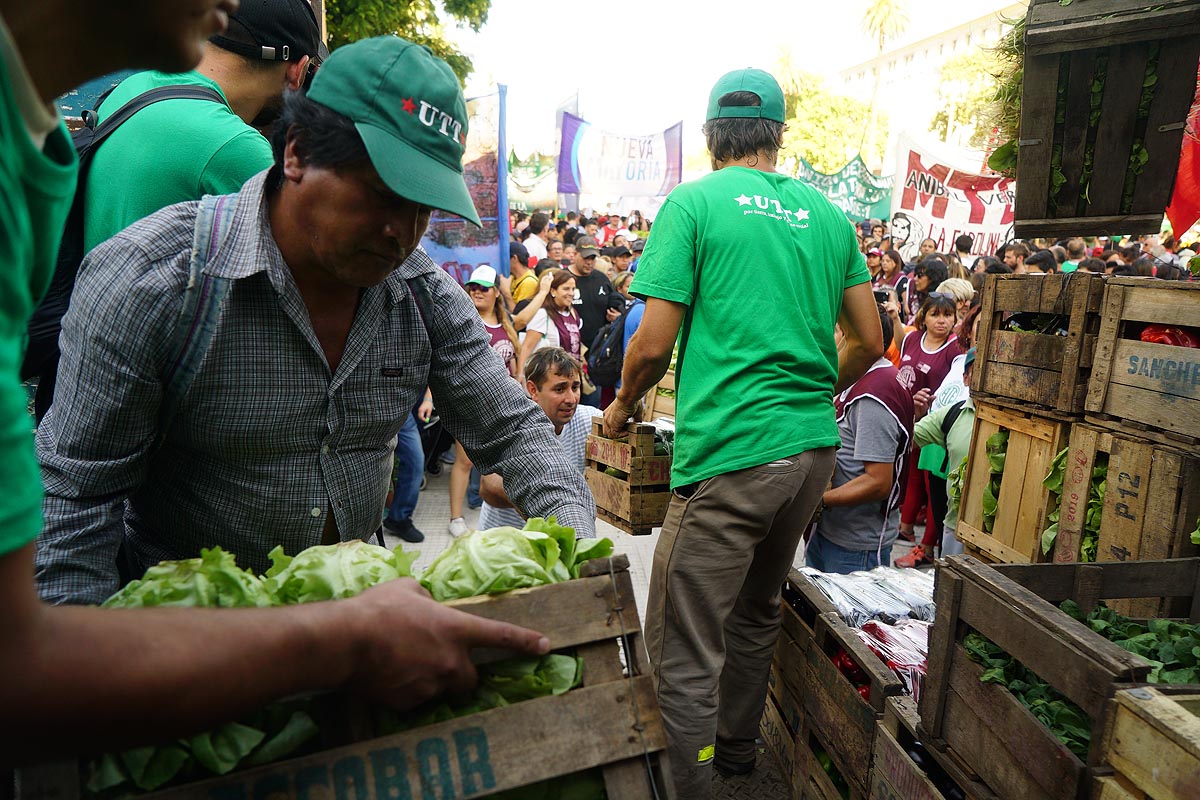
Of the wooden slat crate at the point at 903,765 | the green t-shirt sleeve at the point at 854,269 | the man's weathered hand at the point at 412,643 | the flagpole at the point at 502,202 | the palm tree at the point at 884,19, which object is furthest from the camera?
the palm tree at the point at 884,19

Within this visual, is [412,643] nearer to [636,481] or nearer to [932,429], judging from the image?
[636,481]

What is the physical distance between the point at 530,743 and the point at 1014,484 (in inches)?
124

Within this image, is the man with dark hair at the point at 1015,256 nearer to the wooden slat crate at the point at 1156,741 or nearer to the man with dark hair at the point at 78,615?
the wooden slat crate at the point at 1156,741

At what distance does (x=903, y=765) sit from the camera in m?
2.71

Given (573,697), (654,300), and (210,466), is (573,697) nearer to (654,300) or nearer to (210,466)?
(210,466)

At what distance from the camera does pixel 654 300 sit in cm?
340

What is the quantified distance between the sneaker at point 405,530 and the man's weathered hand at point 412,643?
226 inches

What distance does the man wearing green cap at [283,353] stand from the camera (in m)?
1.72

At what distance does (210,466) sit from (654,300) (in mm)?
1886

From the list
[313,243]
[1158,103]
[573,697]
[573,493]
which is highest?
[1158,103]

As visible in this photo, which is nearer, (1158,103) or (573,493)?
(573,493)

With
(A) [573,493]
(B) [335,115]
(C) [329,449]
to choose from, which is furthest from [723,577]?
(B) [335,115]

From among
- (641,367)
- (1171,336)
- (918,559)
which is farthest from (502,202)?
(1171,336)

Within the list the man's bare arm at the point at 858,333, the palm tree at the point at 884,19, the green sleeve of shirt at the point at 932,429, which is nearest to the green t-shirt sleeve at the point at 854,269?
the man's bare arm at the point at 858,333
